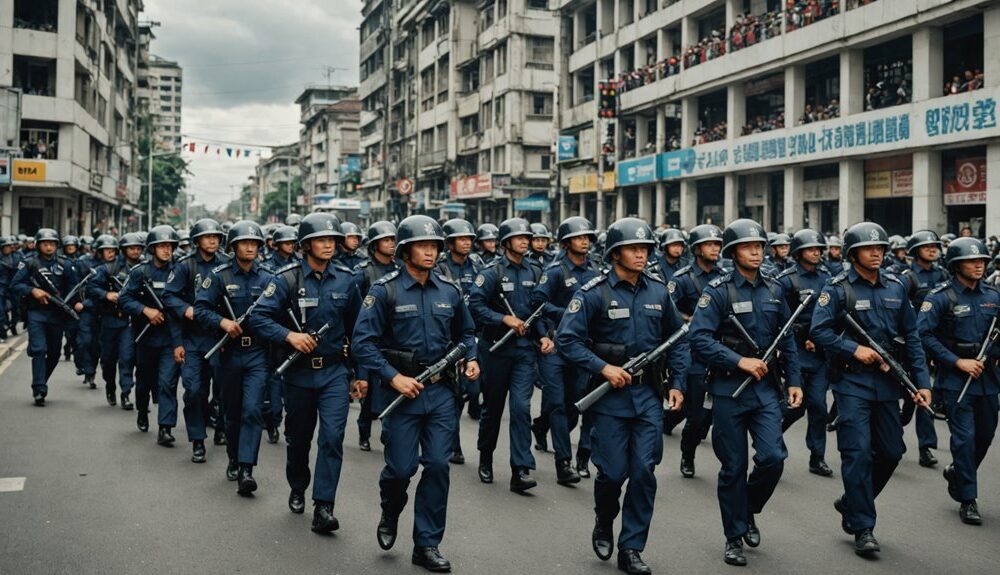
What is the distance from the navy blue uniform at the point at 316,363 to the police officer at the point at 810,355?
3661mm

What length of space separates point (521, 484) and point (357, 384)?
2.15 metres

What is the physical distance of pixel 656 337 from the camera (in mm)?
5996

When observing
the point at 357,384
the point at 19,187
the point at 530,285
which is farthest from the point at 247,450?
the point at 19,187

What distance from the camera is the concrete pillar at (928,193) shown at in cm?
2439

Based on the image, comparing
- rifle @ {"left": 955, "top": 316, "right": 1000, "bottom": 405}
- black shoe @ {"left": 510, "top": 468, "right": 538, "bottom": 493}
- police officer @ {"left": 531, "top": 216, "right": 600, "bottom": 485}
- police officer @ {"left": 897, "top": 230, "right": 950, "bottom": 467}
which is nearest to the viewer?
rifle @ {"left": 955, "top": 316, "right": 1000, "bottom": 405}

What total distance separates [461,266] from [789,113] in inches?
860

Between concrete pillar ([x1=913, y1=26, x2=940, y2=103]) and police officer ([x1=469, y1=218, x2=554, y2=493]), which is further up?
concrete pillar ([x1=913, y1=26, x2=940, y2=103])

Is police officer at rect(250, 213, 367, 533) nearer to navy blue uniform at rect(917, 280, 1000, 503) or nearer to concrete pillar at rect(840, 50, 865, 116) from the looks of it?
navy blue uniform at rect(917, 280, 1000, 503)

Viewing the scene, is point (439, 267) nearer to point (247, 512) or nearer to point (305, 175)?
point (247, 512)

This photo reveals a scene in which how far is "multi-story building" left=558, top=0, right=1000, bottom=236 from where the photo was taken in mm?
23812

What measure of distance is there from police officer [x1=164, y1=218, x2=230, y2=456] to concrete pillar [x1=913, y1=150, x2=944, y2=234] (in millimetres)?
20393

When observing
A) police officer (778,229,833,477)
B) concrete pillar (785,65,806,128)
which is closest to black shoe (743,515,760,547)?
police officer (778,229,833,477)

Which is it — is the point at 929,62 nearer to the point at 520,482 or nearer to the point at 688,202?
the point at 688,202

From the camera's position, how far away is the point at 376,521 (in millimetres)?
6746
